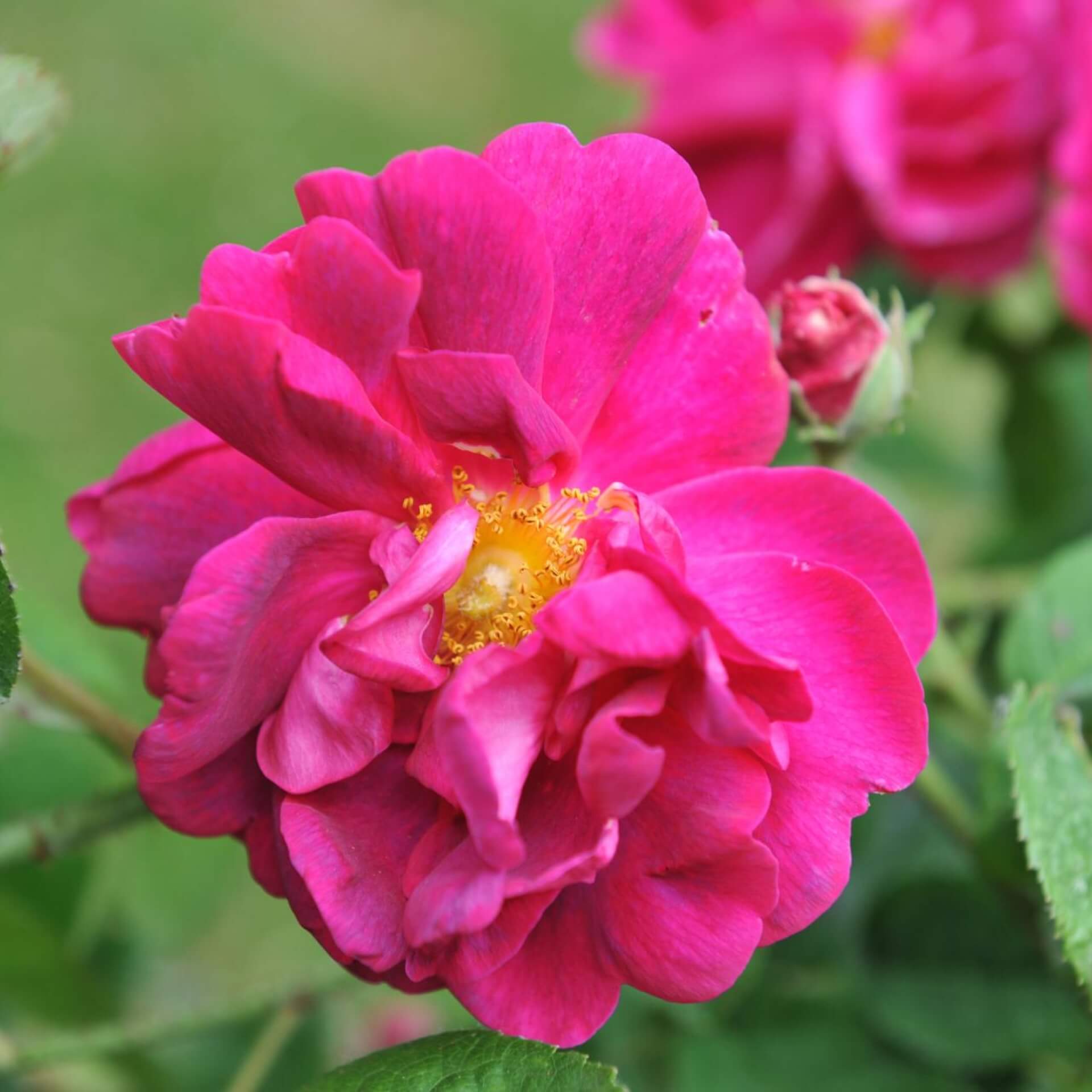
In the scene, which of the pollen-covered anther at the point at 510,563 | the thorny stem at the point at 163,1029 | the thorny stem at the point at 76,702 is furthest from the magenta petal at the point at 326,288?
the thorny stem at the point at 163,1029

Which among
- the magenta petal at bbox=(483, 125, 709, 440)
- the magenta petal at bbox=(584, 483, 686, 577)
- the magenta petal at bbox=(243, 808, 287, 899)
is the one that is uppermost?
the magenta petal at bbox=(483, 125, 709, 440)

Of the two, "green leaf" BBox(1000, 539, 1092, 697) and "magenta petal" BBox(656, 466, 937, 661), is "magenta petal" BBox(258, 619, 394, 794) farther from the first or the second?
"green leaf" BBox(1000, 539, 1092, 697)

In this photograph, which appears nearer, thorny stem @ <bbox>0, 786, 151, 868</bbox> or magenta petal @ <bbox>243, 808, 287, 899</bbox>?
magenta petal @ <bbox>243, 808, 287, 899</bbox>

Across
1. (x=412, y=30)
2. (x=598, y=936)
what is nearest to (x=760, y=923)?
(x=598, y=936)

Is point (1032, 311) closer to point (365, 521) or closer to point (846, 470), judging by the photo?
point (846, 470)

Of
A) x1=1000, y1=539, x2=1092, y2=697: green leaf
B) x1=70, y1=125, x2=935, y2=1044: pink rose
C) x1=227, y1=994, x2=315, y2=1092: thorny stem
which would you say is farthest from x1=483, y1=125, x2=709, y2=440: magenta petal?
x1=227, y1=994, x2=315, y2=1092: thorny stem

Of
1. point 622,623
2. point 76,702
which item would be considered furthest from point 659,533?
point 76,702

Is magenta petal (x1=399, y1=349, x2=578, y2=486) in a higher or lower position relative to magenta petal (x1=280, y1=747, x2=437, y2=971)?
higher

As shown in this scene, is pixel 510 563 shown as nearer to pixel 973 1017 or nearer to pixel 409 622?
pixel 409 622

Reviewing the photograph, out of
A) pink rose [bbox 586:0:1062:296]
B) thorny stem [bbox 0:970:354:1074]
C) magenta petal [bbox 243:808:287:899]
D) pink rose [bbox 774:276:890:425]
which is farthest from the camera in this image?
pink rose [bbox 586:0:1062:296]
